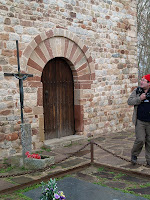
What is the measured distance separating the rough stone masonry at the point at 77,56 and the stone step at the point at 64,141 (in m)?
0.19

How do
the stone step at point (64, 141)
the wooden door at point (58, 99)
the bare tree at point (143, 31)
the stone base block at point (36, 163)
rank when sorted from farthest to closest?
the bare tree at point (143, 31)
the wooden door at point (58, 99)
the stone step at point (64, 141)
the stone base block at point (36, 163)

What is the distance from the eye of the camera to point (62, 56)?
7000 mm

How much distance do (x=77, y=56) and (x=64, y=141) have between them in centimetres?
230

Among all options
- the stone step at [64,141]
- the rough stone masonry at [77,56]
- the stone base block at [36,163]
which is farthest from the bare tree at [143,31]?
the stone base block at [36,163]

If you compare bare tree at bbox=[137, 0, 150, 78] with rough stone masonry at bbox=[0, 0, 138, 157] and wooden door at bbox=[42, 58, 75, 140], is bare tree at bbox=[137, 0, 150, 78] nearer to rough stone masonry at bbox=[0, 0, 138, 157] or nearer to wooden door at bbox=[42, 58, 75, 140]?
rough stone masonry at bbox=[0, 0, 138, 157]

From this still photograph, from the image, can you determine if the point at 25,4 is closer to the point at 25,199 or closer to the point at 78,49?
the point at 78,49

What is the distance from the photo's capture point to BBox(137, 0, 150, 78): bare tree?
1678 centimetres

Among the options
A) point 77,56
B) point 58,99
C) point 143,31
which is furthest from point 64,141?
point 143,31

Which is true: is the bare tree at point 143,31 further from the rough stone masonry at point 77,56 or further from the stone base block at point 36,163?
the stone base block at point 36,163

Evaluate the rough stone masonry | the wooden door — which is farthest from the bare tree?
the wooden door

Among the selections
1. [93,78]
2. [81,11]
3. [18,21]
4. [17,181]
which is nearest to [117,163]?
[17,181]

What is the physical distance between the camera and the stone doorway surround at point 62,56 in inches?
251

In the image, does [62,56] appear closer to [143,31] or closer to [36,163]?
[36,163]

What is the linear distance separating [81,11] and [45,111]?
290cm
